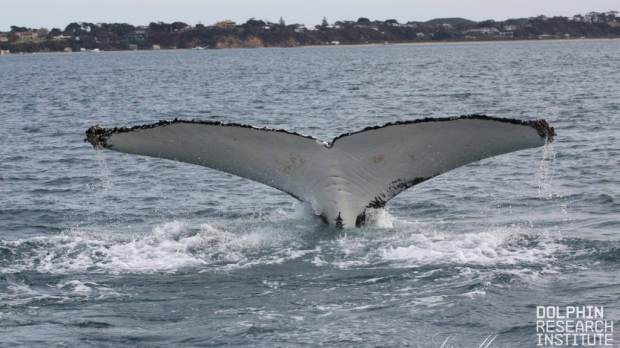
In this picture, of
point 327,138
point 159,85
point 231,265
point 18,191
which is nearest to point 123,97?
point 159,85

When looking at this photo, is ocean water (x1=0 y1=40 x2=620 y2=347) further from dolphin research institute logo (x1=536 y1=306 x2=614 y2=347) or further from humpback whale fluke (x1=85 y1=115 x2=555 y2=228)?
humpback whale fluke (x1=85 y1=115 x2=555 y2=228)

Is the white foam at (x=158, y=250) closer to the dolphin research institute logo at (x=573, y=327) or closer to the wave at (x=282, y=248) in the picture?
the wave at (x=282, y=248)

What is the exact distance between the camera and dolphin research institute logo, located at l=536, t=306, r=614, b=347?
6.92 metres

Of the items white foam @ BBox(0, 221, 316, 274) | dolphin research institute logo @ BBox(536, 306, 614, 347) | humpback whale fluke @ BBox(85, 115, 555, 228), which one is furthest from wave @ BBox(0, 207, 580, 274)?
dolphin research institute logo @ BBox(536, 306, 614, 347)

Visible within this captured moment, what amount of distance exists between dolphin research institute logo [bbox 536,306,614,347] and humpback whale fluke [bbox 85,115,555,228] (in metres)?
1.32

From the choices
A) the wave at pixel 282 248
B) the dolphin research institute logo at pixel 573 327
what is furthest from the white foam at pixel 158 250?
the dolphin research institute logo at pixel 573 327

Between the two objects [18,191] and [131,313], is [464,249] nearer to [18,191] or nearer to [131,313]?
[131,313]

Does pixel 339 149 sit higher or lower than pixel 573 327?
higher

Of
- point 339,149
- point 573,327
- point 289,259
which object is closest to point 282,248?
point 289,259

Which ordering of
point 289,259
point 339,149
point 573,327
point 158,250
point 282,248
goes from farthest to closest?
point 158,250
point 282,248
point 289,259
point 339,149
point 573,327

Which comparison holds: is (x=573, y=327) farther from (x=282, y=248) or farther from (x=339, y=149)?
(x=282, y=248)

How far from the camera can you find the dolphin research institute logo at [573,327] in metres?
6.92

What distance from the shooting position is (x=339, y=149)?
8250 mm

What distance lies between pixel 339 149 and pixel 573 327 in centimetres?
245
